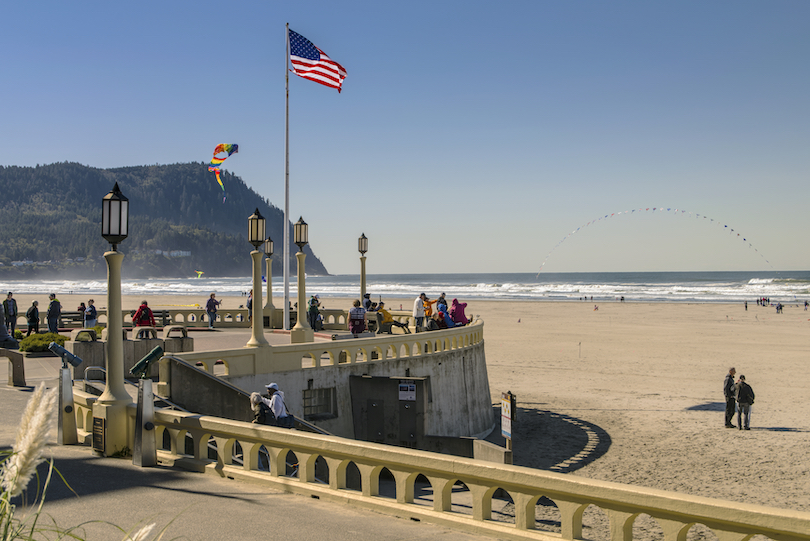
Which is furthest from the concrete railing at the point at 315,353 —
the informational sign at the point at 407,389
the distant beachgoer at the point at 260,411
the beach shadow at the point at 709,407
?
the beach shadow at the point at 709,407

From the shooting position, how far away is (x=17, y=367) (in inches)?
606

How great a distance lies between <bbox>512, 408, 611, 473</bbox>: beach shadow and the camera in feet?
60.4

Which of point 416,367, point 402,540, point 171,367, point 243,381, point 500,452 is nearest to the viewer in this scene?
point 402,540

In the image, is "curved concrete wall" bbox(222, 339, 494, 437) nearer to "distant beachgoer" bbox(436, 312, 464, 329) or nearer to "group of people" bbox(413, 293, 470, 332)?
"distant beachgoer" bbox(436, 312, 464, 329)

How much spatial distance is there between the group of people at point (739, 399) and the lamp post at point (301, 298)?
13095 millimetres

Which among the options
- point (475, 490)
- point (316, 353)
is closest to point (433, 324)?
point (316, 353)

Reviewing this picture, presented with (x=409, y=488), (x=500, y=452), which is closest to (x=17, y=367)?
(x=500, y=452)

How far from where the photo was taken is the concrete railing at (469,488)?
4.61 m

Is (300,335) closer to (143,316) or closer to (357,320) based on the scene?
(357,320)

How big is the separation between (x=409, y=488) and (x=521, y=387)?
23.4 meters

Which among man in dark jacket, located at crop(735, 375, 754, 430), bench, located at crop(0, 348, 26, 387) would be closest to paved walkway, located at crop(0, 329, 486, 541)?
bench, located at crop(0, 348, 26, 387)

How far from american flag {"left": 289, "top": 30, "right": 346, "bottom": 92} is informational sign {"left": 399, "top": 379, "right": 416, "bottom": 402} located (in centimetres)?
1386

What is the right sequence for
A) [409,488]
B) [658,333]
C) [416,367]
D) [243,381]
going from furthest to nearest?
1. [658,333]
2. [416,367]
3. [243,381]
4. [409,488]

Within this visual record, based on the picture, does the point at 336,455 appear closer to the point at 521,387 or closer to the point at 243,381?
the point at 243,381
